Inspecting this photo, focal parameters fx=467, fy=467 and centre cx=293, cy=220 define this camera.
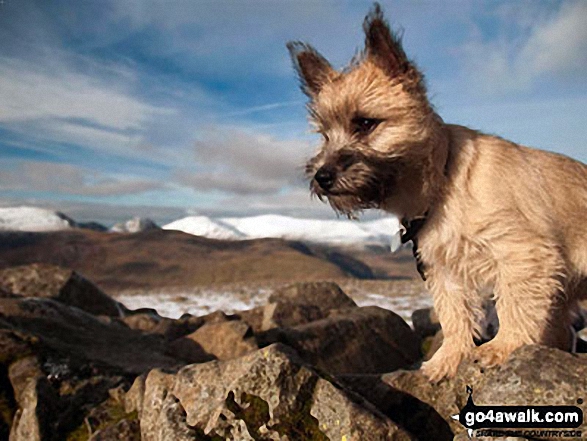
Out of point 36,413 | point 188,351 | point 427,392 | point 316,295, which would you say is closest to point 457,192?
point 427,392

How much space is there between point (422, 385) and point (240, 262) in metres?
189

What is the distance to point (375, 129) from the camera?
5.98 meters

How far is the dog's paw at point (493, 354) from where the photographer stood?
5.50 metres

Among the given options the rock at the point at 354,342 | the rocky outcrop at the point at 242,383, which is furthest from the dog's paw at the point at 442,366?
the rock at the point at 354,342

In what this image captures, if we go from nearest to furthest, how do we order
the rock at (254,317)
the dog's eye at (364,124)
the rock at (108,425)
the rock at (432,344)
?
the rock at (108,425) < the dog's eye at (364,124) < the rock at (432,344) < the rock at (254,317)

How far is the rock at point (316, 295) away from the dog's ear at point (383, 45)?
10.7 meters

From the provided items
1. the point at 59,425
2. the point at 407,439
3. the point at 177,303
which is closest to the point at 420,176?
the point at 407,439

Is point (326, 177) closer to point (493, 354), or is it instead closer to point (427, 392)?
point (493, 354)

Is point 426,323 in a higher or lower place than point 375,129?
→ lower

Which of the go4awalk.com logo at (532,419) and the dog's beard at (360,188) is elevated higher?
the dog's beard at (360,188)

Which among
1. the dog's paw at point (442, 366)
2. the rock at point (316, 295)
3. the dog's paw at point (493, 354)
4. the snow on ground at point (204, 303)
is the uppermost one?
the dog's paw at point (493, 354)

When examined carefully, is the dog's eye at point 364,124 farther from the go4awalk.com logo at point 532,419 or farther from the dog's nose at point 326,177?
the go4awalk.com logo at point 532,419

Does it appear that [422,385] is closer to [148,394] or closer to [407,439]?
[407,439]

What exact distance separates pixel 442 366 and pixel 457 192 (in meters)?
2.39
